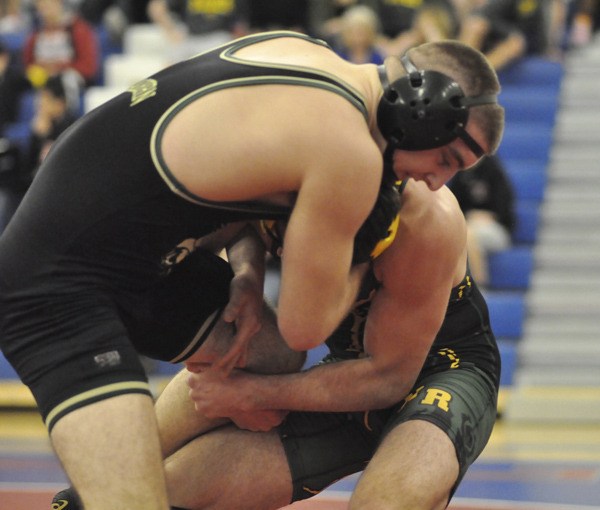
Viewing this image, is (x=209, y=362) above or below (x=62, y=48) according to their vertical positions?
above

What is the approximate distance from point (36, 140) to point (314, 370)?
16.3 ft

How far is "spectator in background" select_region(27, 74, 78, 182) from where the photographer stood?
7.97 metres

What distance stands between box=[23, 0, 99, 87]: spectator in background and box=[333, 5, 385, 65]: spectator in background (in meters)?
2.05

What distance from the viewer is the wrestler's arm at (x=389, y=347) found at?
3318 millimetres

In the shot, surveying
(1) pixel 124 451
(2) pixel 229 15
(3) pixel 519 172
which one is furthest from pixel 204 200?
(2) pixel 229 15

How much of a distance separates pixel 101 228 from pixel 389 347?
94 cm

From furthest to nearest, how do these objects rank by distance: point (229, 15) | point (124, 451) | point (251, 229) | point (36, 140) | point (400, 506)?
point (229, 15) → point (36, 140) → point (251, 229) → point (400, 506) → point (124, 451)

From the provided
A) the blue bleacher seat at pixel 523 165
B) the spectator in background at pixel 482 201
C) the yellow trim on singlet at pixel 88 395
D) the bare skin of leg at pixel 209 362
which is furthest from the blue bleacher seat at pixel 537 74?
the yellow trim on singlet at pixel 88 395

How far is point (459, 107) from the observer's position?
3.01 meters

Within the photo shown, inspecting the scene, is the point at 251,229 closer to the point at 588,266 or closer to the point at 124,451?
the point at 124,451

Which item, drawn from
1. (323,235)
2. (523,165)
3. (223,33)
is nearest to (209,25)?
(223,33)

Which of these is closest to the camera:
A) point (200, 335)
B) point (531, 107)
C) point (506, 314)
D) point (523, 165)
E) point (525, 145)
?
point (200, 335)

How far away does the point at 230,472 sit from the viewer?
3.65 m

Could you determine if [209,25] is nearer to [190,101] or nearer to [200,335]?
[200,335]
